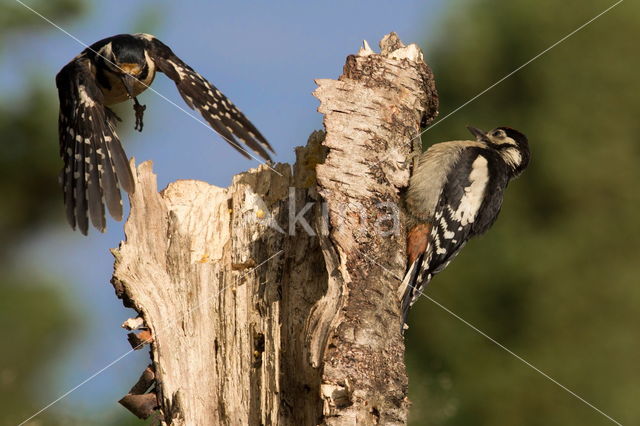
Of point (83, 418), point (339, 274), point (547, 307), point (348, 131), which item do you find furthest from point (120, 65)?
point (547, 307)

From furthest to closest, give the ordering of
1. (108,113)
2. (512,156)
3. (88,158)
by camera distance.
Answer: (512,156)
(108,113)
(88,158)

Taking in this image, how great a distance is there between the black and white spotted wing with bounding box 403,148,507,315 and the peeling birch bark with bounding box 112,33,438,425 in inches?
21.2

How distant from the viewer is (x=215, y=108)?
15.1ft

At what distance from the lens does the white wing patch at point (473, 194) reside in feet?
16.4

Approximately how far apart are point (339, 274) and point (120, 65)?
206 cm

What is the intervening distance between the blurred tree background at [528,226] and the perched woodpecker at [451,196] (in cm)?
356

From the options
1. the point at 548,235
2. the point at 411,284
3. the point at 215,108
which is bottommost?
the point at 548,235

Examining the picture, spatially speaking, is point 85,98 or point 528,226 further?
point 528,226

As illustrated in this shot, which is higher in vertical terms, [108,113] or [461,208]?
[108,113]

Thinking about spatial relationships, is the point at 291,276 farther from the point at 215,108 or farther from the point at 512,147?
the point at 512,147

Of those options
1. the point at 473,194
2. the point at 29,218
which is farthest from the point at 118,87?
the point at 29,218

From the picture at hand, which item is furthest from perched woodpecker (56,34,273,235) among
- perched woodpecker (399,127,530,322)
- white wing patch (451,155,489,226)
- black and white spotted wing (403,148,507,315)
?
white wing patch (451,155,489,226)

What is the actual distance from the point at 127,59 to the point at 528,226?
655cm

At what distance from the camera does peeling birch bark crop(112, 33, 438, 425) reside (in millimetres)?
3678
